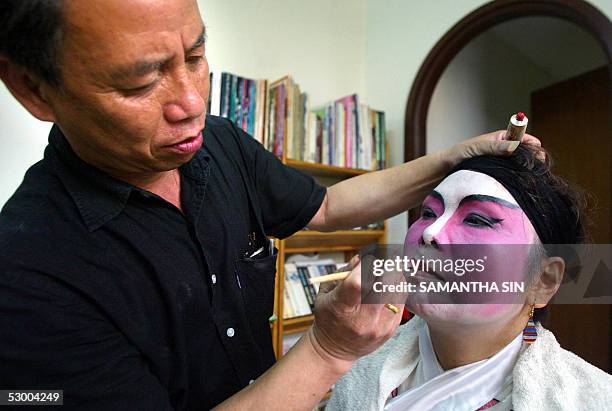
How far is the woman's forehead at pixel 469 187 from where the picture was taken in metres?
0.94

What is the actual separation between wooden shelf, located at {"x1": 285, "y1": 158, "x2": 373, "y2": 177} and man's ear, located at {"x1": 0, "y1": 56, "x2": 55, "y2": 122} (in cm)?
136

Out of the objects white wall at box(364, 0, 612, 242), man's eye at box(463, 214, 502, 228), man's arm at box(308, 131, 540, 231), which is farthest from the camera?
white wall at box(364, 0, 612, 242)

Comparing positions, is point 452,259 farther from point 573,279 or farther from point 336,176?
point 336,176

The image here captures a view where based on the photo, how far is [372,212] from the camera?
3.73ft

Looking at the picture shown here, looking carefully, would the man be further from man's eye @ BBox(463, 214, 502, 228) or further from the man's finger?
man's eye @ BBox(463, 214, 502, 228)

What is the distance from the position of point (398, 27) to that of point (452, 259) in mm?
2000

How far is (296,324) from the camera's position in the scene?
85.0 inches

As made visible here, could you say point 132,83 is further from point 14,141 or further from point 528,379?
point 14,141

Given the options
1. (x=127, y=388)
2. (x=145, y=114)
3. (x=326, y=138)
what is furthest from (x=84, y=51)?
(x=326, y=138)

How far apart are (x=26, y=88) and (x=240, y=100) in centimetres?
126

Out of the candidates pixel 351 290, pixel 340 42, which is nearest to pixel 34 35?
pixel 351 290

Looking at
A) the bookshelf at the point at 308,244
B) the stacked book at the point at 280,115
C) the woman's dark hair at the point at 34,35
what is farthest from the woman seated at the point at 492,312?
the stacked book at the point at 280,115

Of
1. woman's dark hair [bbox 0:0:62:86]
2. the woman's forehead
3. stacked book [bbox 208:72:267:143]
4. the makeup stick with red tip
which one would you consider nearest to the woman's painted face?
the woman's forehead

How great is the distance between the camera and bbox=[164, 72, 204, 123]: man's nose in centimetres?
68
